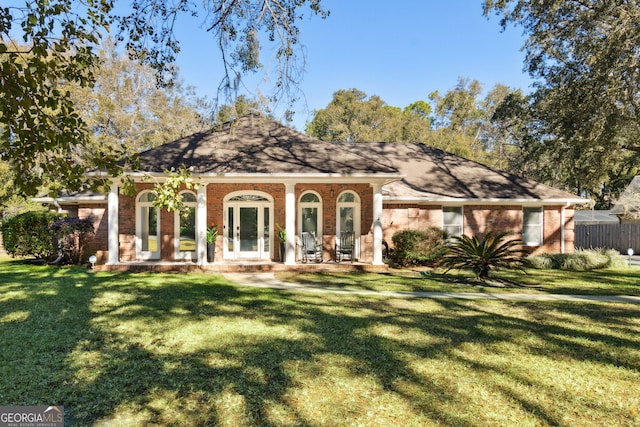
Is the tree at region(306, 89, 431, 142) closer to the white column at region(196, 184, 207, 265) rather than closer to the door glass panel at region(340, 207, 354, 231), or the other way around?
the door glass panel at region(340, 207, 354, 231)

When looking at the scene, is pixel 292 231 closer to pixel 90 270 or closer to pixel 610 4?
pixel 90 270

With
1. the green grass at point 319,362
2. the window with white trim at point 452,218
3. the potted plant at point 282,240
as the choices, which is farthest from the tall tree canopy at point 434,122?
the green grass at point 319,362

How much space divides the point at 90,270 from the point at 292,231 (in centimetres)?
668

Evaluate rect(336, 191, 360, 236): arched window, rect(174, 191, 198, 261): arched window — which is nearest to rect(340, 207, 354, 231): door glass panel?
rect(336, 191, 360, 236): arched window

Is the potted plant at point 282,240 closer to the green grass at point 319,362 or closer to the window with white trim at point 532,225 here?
the green grass at point 319,362

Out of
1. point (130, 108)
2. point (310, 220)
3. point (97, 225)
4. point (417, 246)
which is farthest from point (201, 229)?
point (130, 108)

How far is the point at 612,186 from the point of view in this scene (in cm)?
4212

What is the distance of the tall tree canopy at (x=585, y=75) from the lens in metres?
12.4

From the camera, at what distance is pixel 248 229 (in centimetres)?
1546

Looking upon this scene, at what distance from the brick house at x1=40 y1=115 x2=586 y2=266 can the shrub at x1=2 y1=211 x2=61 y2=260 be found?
4.60 feet

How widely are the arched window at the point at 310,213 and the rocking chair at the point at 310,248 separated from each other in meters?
0.47

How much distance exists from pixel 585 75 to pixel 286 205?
437 inches

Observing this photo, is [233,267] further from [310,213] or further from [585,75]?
[585,75]

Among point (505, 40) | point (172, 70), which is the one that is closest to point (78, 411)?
point (172, 70)
